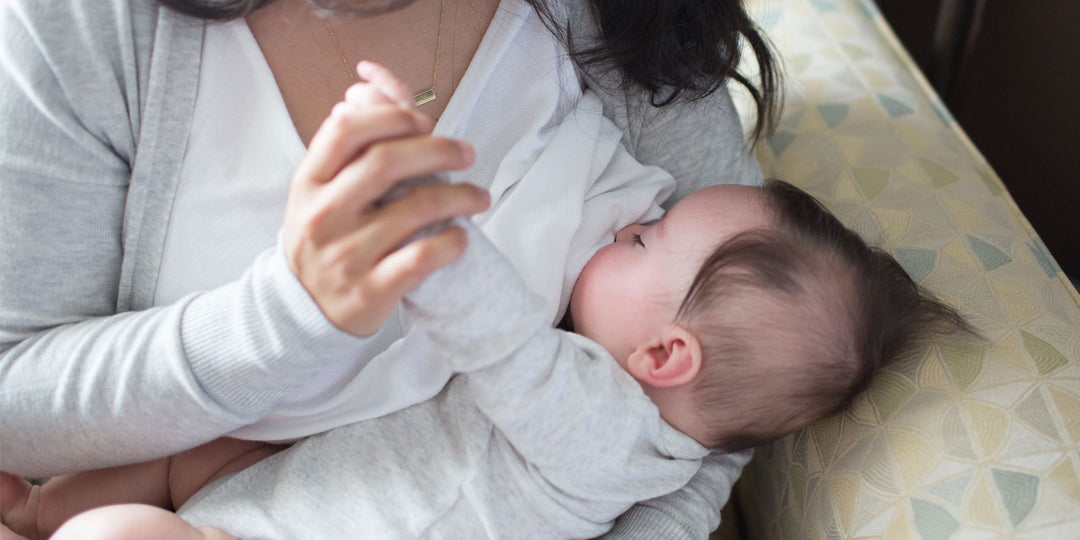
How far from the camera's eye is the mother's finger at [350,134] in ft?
1.93

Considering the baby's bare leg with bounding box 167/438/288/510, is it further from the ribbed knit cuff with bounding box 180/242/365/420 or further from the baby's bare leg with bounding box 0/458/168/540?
the ribbed knit cuff with bounding box 180/242/365/420

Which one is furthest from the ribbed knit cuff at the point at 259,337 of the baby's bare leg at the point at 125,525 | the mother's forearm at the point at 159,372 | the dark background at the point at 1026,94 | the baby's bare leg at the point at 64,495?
the dark background at the point at 1026,94

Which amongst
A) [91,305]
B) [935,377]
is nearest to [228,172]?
[91,305]

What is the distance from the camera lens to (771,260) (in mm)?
812

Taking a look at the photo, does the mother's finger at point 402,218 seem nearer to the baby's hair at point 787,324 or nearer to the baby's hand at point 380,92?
the baby's hand at point 380,92

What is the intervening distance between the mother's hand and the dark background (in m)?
1.16

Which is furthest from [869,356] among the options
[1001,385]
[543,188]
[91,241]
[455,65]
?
[91,241]

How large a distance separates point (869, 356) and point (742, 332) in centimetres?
14

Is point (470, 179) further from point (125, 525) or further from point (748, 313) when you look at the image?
point (125, 525)

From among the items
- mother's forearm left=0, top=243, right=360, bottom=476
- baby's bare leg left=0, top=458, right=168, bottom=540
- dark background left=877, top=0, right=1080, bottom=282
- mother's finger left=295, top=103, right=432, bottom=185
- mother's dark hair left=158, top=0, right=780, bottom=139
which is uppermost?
mother's finger left=295, top=103, right=432, bottom=185

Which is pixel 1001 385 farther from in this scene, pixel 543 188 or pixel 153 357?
pixel 153 357

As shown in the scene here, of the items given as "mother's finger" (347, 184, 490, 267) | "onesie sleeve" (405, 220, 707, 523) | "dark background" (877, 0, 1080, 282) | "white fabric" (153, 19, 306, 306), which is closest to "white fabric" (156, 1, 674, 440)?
"white fabric" (153, 19, 306, 306)

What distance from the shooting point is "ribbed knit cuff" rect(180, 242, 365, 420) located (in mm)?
637

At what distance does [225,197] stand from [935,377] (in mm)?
705
